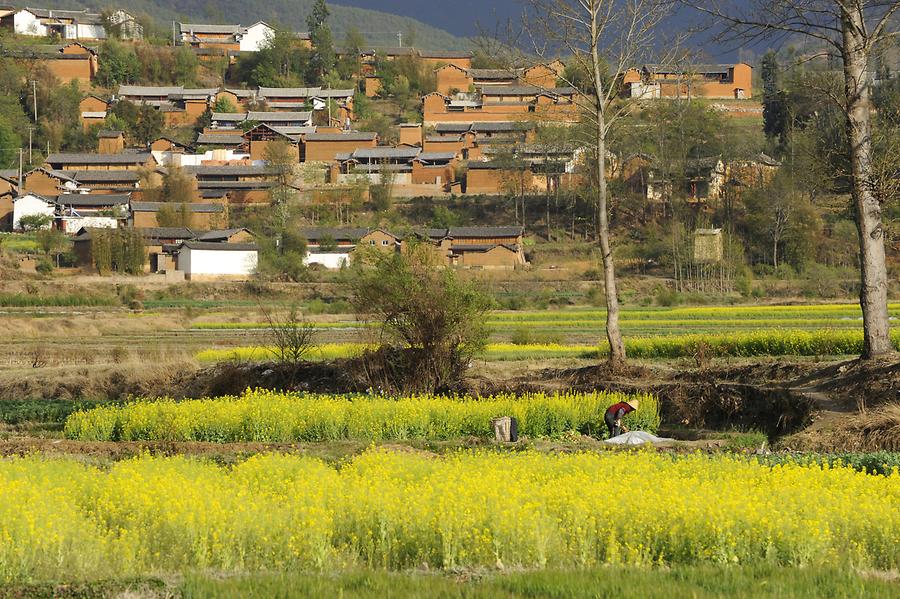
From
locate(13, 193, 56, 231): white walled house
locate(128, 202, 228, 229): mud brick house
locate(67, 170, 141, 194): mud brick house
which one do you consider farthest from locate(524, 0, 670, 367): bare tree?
locate(67, 170, 141, 194): mud brick house

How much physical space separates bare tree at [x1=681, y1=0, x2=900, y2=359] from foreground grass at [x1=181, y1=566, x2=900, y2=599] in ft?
33.0

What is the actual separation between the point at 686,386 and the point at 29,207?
217 ft

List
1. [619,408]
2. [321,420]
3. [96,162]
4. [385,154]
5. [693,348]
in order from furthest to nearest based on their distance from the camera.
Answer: [96,162]
[385,154]
[693,348]
[321,420]
[619,408]

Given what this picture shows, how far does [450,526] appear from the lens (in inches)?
340

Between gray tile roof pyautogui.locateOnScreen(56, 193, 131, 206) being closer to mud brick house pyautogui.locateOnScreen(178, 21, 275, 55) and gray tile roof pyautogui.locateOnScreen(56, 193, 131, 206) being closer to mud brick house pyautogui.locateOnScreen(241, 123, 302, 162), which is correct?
mud brick house pyautogui.locateOnScreen(241, 123, 302, 162)

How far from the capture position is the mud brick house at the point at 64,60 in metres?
113

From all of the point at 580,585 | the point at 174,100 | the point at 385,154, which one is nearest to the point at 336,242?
the point at 385,154

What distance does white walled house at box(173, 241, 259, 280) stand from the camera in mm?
64500

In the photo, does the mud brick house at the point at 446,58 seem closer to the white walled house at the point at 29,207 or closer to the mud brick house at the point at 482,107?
the mud brick house at the point at 482,107

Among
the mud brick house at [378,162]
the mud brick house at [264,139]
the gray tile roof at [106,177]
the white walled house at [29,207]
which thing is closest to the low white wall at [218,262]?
the white walled house at [29,207]

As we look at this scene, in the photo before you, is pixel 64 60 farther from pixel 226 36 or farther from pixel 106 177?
pixel 106 177

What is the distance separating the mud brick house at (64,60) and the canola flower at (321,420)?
103 m

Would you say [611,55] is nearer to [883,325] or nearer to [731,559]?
[883,325]

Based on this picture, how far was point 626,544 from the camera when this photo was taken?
875 cm
